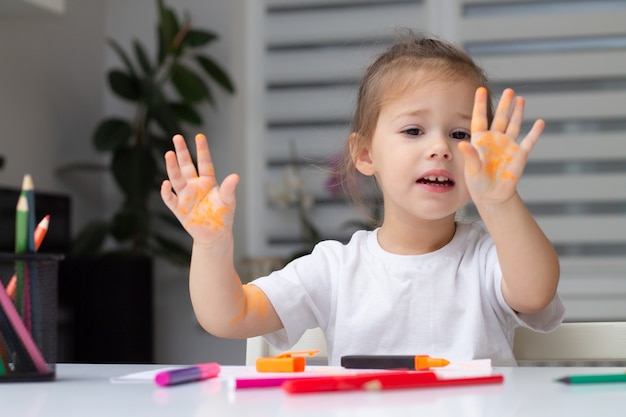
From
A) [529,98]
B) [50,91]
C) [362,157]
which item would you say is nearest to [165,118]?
[50,91]

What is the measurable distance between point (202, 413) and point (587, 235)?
290 centimetres

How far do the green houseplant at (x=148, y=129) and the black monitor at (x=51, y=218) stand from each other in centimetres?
17

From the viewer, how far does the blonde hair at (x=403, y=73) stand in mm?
1174

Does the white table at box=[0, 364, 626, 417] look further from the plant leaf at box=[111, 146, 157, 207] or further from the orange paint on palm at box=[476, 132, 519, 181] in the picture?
the plant leaf at box=[111, 146, 157, 207]

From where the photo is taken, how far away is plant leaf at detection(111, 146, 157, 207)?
3.28 meters

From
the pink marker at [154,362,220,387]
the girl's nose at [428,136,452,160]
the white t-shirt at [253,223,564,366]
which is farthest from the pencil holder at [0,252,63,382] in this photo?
the girl's nose at [428,136,452,160]

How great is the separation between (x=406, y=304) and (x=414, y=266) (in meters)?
0.06

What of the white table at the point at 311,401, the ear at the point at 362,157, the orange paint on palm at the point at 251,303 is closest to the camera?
the white table at the point at 311,401

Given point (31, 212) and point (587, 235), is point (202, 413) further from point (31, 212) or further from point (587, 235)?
point (587, 235)

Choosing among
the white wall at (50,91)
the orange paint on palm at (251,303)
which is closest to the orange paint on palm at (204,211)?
the orange paint on palm at (251,303)

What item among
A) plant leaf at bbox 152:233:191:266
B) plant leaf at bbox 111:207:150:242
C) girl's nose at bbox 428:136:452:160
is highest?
girl's nose at bbox 428:136:452:160

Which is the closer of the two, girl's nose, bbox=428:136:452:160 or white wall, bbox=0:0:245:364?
girl's nose, bbox=428:136:452:160

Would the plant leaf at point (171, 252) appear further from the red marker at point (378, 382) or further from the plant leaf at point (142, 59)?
the red marker at point (378, 382)

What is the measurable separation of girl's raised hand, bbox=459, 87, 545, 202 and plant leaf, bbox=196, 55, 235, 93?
2.61m
